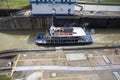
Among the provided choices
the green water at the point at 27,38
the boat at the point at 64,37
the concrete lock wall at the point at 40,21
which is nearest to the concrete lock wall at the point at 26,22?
the concrete lock wall at the point at 40,21

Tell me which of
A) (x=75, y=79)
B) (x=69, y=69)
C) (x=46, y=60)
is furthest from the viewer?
(x=46, y=60)

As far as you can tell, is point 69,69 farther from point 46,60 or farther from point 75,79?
point 46,60

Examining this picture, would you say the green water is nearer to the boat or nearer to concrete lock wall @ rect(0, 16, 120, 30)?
concrete lock wall @ rect(0, 16, 120, 30)

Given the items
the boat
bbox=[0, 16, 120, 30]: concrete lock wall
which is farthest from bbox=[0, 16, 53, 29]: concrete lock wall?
the boat

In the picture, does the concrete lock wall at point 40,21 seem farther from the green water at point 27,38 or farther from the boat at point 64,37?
the boat at point 64,37

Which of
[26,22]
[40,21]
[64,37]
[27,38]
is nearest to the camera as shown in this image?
[64,37]

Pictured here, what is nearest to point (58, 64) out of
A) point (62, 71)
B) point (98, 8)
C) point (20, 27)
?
point (62, 71)

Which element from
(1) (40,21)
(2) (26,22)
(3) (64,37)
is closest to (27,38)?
(2) (26,22)

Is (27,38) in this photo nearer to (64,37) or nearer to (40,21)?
(40,21)
